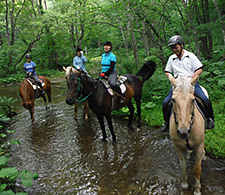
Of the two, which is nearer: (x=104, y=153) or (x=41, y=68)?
(x=104, y=153)

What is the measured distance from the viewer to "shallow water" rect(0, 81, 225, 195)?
11.0ft

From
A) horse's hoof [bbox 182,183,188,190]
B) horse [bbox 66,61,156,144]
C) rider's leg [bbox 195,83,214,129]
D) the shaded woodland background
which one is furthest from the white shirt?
the shaded woodland background

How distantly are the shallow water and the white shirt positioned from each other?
6.99ft

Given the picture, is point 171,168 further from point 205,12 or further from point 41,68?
point 41,68

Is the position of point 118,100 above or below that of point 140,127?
above

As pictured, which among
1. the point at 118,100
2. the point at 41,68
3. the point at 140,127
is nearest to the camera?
the point at 118,100

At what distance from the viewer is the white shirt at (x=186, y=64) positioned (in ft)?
9.93

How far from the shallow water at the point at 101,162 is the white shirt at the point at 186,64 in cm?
213

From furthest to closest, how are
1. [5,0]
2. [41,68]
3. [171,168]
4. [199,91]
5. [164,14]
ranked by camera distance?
[41,68], [5,0], [164,14], [171,168], [199,91]

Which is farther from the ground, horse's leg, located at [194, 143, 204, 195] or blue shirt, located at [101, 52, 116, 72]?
blue shirt, located at [101, 52, 116, 72]

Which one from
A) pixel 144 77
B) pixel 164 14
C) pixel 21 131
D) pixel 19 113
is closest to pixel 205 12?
pixel 164 14

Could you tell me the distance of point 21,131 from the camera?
21.5ft

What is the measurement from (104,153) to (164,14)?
627cm

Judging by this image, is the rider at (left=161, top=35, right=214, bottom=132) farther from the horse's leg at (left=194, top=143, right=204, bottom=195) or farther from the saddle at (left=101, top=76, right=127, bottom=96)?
the saddle at (left=101, top=76, right=127, bottom=96)
